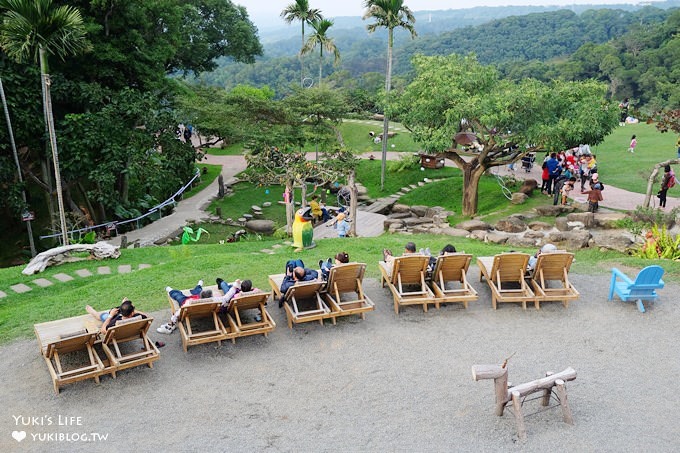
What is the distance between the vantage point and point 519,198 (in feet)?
70.5

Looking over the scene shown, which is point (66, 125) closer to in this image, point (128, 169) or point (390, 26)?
point (128, 169)

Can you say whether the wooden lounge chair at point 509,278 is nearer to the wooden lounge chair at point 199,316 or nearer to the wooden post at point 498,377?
the wooden post at point 498,377

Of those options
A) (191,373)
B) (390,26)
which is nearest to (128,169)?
(390,26)

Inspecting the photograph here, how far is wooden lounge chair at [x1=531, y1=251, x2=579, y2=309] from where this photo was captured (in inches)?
378

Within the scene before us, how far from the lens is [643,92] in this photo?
62062mm

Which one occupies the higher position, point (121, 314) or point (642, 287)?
point (121, 314)

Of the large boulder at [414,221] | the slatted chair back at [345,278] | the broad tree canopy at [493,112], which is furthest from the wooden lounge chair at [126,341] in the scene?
the broad tree canopy at [493,112]

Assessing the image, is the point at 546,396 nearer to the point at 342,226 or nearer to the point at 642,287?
the point at 642,287

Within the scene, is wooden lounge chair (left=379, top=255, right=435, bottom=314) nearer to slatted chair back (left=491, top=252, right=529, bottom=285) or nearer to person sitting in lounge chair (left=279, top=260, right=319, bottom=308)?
slatted chair back (left=491, top=252, right=529, bottom=285)

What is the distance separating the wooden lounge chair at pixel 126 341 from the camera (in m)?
7.36

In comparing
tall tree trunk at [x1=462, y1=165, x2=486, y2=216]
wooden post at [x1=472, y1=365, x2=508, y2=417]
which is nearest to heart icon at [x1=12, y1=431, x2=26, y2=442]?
wooden post at [x1=472, y1=365, x2=508, y2=417]

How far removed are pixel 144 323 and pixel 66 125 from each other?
1482 cm

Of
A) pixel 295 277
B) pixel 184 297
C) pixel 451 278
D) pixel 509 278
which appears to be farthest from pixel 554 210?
pixel 184 297

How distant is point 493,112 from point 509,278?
1030 centimetres
